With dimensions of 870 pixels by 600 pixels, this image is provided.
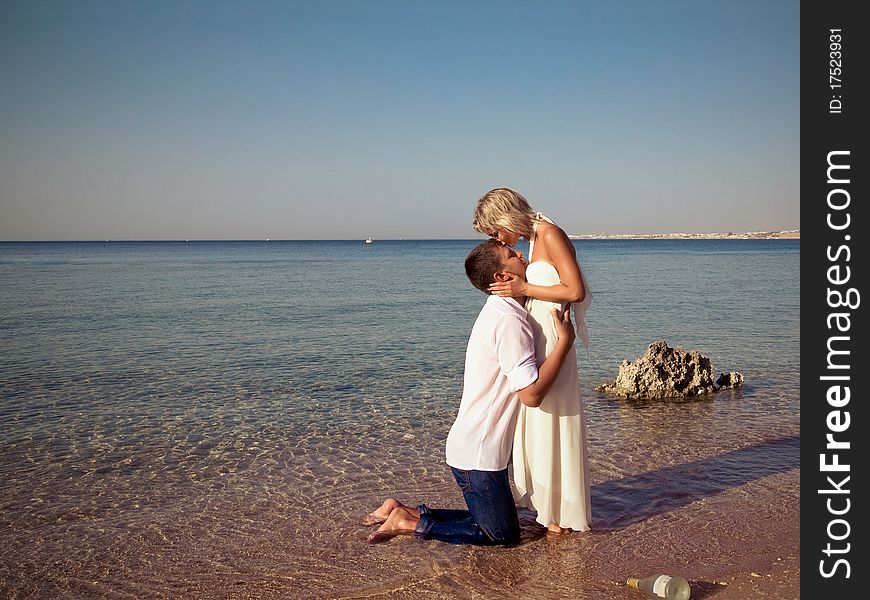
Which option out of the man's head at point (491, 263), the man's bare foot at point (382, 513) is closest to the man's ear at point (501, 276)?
the man's head at point (491, 263)

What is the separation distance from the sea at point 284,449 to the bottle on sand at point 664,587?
22.1 inches

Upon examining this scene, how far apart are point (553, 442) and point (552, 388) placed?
40 cm

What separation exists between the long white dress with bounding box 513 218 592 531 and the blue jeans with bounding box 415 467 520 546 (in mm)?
303

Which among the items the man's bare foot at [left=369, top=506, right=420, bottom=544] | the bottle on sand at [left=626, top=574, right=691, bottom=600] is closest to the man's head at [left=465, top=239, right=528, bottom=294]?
the man's bare foot at [left=369, top=506, right=420, bottom=544]

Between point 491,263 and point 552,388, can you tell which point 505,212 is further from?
point 552,388

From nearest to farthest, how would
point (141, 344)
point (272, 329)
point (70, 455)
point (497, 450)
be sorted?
point (497, 450), point (70, 455), point (141, 344), point (272, 329)

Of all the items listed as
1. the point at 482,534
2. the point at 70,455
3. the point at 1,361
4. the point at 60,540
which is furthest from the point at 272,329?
the point at 482,534

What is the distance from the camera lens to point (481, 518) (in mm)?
5020

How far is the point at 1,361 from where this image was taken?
13.2 m

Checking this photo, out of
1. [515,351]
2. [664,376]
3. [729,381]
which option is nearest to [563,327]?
[515,351]
